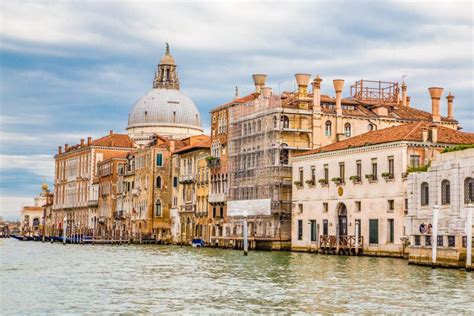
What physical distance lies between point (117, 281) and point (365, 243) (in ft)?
61.4

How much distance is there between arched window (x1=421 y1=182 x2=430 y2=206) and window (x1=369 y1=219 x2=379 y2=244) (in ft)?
24.3

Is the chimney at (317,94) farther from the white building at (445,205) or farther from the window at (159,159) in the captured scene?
the window at (159,159)

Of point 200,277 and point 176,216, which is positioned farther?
point 176,216

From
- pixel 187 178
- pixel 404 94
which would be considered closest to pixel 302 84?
pixel 404 94

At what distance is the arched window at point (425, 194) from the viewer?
34.9 metres

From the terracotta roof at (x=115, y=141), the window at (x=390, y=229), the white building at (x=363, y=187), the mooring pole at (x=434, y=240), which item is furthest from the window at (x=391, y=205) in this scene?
the terracotta roof at (x=115, y=141)

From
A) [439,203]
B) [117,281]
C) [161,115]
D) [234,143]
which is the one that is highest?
[161,115]

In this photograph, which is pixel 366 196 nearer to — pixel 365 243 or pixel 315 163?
pixel 365 243

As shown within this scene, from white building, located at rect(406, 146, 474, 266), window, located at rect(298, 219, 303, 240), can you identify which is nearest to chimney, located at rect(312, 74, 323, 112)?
window, located at rect(298, 219, 303, 240)

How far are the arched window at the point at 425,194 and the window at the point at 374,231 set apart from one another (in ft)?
24.3

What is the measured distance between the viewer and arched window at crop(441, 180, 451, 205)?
33.2m

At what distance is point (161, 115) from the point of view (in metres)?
99.4

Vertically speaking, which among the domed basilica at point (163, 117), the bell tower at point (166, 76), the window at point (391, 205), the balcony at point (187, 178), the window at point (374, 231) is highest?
the bell tower at point (166, 76)

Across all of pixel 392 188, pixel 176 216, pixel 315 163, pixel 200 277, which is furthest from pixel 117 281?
pixel 176 216
